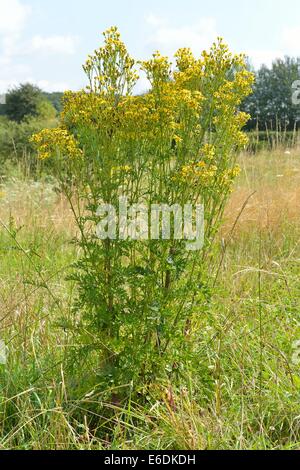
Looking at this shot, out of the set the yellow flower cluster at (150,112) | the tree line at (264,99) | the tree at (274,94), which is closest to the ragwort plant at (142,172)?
the yellow flower cluster at (150,112)

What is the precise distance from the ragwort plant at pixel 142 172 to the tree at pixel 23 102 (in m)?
22.6

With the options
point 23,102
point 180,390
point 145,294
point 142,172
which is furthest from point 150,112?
point 23,102

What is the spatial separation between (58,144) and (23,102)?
2369 cm

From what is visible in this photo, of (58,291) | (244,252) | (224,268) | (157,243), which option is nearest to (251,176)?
(244,252)

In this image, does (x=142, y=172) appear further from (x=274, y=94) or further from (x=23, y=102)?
(x=23, y=102)

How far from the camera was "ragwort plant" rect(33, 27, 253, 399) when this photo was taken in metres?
2.04

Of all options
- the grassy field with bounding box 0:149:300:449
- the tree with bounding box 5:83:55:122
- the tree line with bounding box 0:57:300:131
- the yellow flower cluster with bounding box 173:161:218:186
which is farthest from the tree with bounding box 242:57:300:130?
the yellow flower cluster with bounding box 173:161:218:186

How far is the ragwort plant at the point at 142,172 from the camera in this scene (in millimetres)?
2035

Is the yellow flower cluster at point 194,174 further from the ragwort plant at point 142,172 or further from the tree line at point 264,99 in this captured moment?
the tree line at point 264,99

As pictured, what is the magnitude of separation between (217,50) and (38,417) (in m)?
1.53

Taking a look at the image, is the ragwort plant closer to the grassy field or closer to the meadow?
the meadow

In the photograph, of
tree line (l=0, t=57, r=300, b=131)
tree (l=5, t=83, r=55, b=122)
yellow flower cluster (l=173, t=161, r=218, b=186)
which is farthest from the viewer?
tree (l=5, t=83, r=55, b=122)

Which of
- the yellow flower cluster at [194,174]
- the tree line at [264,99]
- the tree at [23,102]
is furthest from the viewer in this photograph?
the tree at [23,102]

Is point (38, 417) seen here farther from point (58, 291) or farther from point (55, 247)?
point (55, 247)
